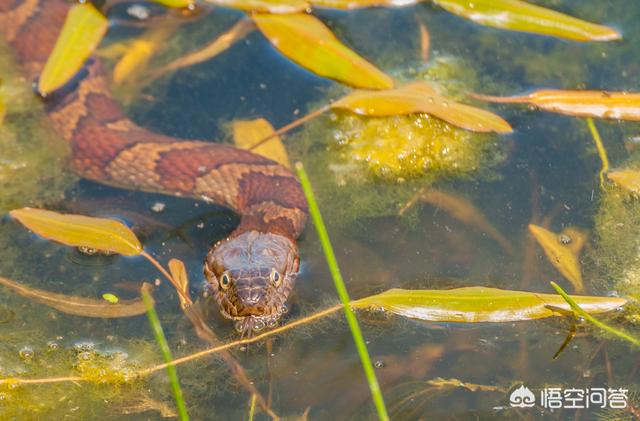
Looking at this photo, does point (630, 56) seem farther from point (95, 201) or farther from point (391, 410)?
point (95, 201)

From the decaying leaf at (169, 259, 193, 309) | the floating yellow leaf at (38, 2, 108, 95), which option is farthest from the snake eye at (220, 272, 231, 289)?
the floating yellow leaf at (38, 2, 108, 95)

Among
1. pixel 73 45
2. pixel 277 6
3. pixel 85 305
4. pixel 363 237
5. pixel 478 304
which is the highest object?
pixel 277 6

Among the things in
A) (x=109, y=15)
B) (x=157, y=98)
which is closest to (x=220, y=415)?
(x=157, y=98)

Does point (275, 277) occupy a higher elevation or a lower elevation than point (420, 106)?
lower

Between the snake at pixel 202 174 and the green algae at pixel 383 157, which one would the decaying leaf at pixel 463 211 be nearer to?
the green algae at pixel 383 157

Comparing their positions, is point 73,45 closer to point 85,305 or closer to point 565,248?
point 85,305
